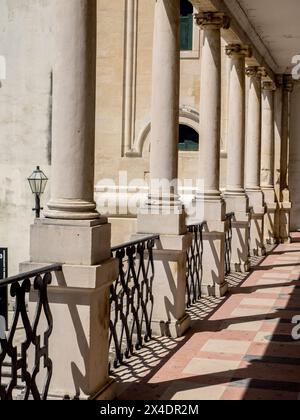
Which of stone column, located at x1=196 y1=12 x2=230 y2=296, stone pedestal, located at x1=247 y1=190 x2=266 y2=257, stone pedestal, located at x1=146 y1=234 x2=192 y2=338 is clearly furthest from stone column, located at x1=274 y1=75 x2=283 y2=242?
stone pedestal, located at x1=146 y1=234 x2=192 y2=338

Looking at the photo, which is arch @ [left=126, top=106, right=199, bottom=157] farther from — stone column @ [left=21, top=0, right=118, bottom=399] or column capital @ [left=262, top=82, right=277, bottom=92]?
stone column @ [left=21, top=0, right=118, bottom=399]

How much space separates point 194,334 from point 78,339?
3439 millimetres

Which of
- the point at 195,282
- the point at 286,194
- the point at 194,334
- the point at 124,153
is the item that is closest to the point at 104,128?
the point at 124,153

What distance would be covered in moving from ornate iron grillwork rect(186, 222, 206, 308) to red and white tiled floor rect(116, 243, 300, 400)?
242mm

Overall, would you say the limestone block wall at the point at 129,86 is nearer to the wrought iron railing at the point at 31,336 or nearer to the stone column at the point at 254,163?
the stone column at the point at 254,163

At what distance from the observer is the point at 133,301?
8.02 m

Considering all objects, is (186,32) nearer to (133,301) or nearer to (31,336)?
(133,301)

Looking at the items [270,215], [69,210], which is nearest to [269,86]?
[270,215]

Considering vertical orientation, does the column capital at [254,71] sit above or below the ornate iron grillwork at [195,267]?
above

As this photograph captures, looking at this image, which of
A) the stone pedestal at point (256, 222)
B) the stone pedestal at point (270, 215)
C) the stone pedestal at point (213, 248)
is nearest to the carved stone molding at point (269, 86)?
the stone pedestal at point (270, 215)

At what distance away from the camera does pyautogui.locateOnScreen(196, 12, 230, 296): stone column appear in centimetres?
1141

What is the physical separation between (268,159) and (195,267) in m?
9.45

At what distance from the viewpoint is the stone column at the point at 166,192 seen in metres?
8.59

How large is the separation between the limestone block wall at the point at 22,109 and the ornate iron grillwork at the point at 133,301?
13849mm
